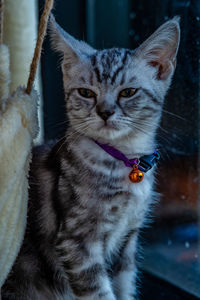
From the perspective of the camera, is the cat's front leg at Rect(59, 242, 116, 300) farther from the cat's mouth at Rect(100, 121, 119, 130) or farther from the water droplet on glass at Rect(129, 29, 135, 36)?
the water droplet on glass at Rect(129, 29, 135, 36)

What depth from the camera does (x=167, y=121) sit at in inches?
51.7

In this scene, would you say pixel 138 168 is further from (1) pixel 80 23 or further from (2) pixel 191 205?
(1) pixel 80 23

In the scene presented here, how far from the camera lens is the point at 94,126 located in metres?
0.93

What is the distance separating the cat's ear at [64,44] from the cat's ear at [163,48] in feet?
0.51

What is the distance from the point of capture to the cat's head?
92cm

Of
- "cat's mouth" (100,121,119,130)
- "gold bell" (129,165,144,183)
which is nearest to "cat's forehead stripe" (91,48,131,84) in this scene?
"cat's mouth" (100,121,119,130)

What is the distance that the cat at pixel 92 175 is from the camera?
0.92 m

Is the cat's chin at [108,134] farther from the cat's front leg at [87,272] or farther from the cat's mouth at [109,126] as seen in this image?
the cat's front leg at [87,272]

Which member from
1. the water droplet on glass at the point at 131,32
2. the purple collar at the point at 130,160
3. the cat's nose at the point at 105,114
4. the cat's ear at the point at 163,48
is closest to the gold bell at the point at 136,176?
the purple collar at the point at 130,160

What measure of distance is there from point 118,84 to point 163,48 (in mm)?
141

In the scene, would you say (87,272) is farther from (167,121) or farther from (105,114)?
(167,121)

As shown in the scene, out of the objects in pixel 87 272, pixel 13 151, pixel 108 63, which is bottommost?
pixel 87 272

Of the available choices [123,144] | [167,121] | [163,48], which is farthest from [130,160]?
[167,121]

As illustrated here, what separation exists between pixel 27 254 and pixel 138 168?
1.20 feet
